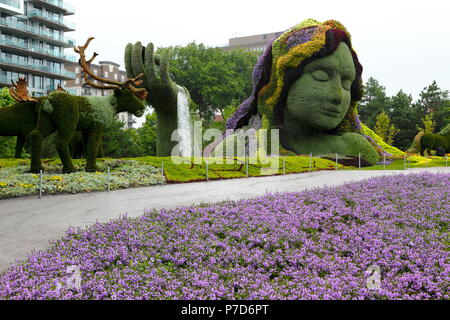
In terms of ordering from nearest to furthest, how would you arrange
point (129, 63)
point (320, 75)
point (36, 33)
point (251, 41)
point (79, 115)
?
point (79, 115) < point (129, 63) < point (320, 75) < point (36, 33) < point (251, 41)

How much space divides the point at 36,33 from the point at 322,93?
46.1 meters

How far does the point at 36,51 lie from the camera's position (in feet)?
174

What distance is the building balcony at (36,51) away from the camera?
49.8 metres

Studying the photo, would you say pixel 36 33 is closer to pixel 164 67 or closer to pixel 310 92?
pixel 164 67

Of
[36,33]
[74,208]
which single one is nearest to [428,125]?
[74,208]

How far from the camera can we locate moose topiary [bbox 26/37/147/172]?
13.0 m

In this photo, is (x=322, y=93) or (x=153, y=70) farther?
(x=322, y=93)

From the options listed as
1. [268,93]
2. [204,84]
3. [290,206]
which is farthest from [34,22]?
[290,206]

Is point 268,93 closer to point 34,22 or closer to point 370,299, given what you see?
point 370,299

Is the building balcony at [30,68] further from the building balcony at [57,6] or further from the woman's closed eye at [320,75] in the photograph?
the woman's closed eye at [320,75]

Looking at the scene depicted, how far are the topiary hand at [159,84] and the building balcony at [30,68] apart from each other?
3463cm

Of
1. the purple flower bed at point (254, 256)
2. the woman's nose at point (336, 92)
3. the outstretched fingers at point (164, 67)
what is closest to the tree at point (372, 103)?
the woman's nose at point (336, 92)

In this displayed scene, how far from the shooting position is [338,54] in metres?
25.1
